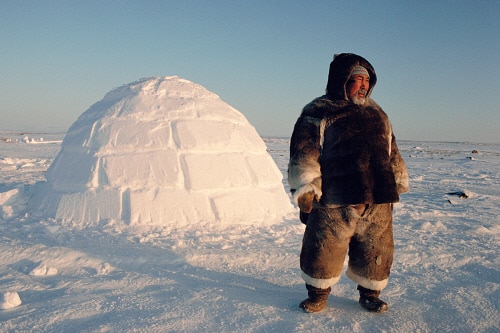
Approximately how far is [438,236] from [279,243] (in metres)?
2.24

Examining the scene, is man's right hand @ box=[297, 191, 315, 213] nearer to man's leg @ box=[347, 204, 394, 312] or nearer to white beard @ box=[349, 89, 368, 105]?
man's leg @ box=[347, 204, 394, 312]

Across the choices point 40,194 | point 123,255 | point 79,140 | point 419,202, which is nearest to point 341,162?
point 123,255

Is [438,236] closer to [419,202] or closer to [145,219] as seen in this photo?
[419,202]

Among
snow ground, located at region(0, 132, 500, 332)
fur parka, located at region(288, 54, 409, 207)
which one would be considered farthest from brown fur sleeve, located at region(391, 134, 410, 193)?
snow ground, located at region(0, 132, 500, 332)

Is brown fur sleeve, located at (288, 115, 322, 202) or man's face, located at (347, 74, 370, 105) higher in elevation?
man's face, located at (347, 74, 370, 105)

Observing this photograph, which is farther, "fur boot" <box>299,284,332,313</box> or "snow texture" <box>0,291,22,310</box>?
"snow texture" <box>0,291,22,310</box>

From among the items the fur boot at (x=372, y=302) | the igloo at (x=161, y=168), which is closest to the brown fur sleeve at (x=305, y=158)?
the fur boot at (x=372, y=302)

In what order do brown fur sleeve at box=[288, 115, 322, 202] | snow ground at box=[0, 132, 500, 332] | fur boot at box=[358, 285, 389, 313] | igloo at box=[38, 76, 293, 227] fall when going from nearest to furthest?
brown fur sleeve at box=[288, 115, 322, 202] → snow ground at box=[0, 132, 500, 332] → fur boot at box=[358, 285, 389, 313] → igloo at box=[38, 76, 293, 227]

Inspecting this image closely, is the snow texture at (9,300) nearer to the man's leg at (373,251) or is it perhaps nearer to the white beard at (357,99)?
the man's leg at (373,251)

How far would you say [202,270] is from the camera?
3.33 meters

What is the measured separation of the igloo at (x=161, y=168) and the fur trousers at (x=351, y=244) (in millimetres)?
2730

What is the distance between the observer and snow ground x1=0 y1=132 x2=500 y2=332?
89.4 inches

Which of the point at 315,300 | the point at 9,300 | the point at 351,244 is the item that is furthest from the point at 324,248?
the point at 9,300

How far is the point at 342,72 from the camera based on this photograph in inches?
89.9
